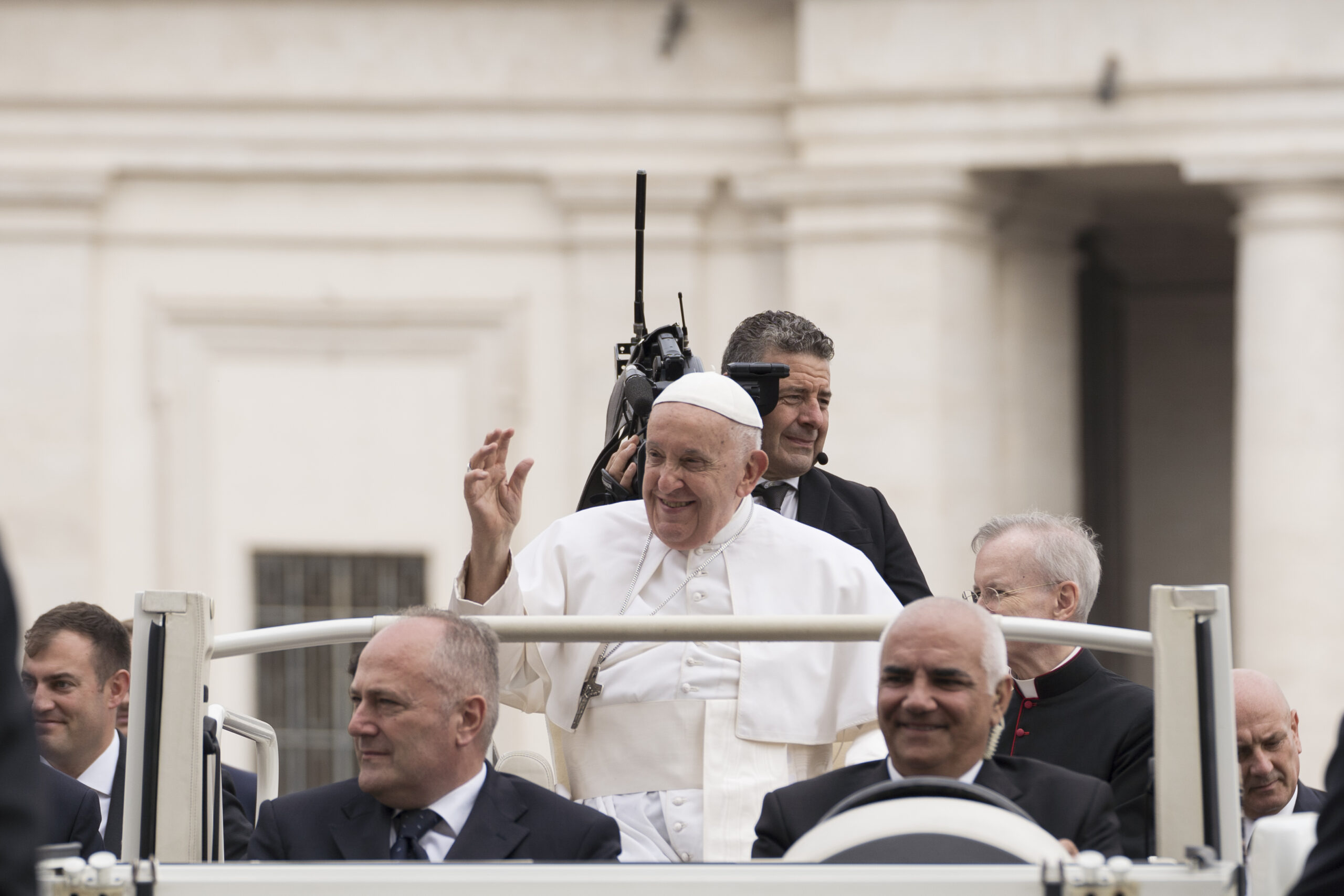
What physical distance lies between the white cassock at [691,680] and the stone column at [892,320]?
7.75m

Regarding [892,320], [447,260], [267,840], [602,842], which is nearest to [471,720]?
[602,842]

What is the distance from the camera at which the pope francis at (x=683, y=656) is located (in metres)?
4.30

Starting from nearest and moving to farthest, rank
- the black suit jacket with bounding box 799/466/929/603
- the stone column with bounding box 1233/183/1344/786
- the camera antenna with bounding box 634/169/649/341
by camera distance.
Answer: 1. the black suit jacket with bounding box 799/466/929/603
2. the camera antenna with bounding box 634/169/649/341
3. the stone column with bounding box 1233/183/1344/786

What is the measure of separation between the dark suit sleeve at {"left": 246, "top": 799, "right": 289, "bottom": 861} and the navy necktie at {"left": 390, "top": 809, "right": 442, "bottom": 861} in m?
0.21

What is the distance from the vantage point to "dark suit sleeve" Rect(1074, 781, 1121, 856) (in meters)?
3.38

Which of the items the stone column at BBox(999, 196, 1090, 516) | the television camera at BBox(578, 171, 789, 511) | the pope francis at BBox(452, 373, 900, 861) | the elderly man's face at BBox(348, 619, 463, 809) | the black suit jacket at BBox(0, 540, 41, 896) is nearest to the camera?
the black suit jacket at BBox(0, 540, 41, 896)

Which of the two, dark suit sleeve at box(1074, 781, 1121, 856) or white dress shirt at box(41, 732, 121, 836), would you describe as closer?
dark suit sleeve at box(1074, 781, 1121, 856)

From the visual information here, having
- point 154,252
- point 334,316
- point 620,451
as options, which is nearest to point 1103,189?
point 334,316

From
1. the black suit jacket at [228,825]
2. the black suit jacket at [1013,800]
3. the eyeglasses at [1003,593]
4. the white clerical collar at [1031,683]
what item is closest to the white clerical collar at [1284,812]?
the white clerical collar at [1031,683]

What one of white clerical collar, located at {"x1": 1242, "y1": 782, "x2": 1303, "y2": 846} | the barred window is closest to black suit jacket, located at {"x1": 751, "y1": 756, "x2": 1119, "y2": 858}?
white clerical collar, located at {"x1": 1242, "y1": 782, "x2": 1303, "y2": 846}

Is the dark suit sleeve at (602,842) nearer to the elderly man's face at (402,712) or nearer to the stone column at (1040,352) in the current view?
the elderly man's face at (402,712)

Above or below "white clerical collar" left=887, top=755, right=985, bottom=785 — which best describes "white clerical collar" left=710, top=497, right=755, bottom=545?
above

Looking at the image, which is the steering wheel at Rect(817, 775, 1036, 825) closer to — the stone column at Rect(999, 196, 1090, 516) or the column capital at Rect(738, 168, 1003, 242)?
the column capital at Rect(738, 168, 1003, 242)

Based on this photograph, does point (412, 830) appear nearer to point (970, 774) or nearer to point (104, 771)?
point (970, 774)
